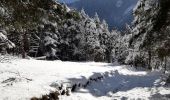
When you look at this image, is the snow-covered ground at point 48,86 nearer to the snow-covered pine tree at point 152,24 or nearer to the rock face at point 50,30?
the rock face at point 50,30

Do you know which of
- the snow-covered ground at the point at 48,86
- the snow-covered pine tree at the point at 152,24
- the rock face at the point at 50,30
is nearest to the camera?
the rock face at the point at 50,30

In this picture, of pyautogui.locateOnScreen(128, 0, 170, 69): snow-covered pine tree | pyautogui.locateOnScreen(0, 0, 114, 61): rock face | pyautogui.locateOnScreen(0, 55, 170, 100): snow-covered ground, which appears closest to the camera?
pyautogui.locateOnScreen(0, 0, 114, 61): rock face

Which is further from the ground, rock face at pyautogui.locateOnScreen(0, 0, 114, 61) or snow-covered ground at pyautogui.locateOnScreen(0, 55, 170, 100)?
rock face at pyautogui.locateOnScreen(0, 0, 114, 61)

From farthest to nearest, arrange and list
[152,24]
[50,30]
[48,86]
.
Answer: [50,30] < [152,24] < [48,86]

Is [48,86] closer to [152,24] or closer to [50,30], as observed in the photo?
[152,24]

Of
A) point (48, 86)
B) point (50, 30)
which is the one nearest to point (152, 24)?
point (48, 86)

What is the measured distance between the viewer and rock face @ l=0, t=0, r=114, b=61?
11477 mm

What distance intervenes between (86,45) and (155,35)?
74.2 m

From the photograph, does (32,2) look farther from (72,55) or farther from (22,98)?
(72,55)

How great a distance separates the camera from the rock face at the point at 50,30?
11477 millimetres

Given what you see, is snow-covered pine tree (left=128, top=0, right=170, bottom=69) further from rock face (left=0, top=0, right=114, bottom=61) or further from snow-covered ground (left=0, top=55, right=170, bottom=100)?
rock face (left=0, top=0, right=114, bottom=61)

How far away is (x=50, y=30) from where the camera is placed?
62.9 meters

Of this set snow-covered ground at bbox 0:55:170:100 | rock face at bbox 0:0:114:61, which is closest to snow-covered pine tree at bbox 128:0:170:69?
snow-covered ground at bbox 0:55:170:100

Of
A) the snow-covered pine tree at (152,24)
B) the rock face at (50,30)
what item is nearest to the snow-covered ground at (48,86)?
the rock face at (50,30)
